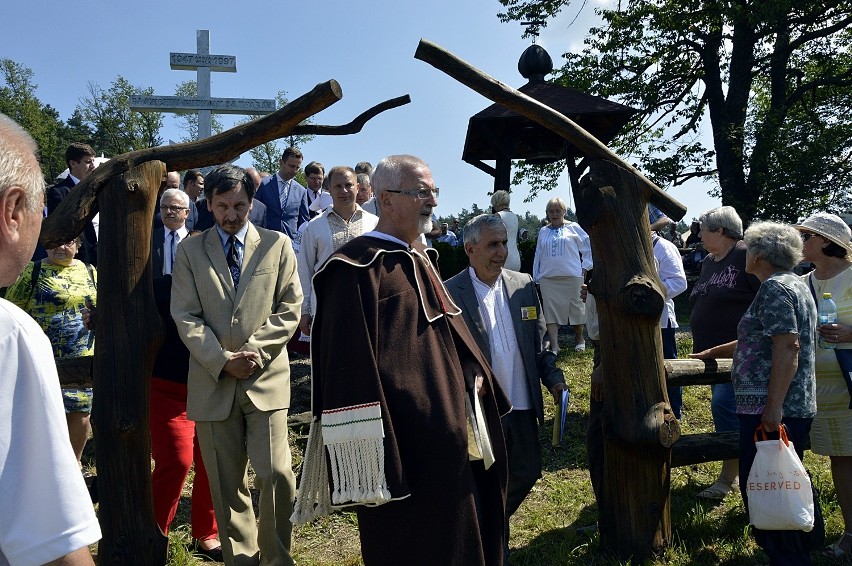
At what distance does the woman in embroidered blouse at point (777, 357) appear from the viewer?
3652 mm

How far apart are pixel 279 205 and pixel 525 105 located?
168 inches

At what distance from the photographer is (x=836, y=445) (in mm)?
4199

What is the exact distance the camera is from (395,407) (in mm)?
2844

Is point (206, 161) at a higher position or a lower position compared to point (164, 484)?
higher

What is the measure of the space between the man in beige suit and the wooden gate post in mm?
1737

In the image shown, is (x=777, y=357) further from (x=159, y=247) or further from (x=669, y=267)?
(x=159, y=247)

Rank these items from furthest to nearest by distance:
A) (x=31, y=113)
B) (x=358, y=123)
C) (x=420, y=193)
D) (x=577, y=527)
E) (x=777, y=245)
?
(x=31, y=113), (x=577, y=527), (x=358, y=123), (x=777, y=245), (x=420, y=193)

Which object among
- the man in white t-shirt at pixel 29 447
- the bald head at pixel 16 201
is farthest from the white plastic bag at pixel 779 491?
the bald head at pixel 16 201

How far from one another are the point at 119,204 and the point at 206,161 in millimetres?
513

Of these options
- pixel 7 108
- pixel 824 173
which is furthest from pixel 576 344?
pixel 7 108

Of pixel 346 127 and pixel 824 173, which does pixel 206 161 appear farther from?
pixel 824 173

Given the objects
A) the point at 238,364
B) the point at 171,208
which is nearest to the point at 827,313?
the point at 238,364

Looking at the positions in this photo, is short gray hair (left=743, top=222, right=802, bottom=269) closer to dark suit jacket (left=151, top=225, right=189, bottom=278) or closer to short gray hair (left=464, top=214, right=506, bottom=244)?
short gray hair (left=464, top=214, right=506, bottom=244)

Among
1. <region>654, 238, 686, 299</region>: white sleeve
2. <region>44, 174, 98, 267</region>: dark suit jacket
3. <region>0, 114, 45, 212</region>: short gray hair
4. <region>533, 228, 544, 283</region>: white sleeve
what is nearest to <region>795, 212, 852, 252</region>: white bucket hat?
<region>654, 238, 686, 299</region>: white sleeve
